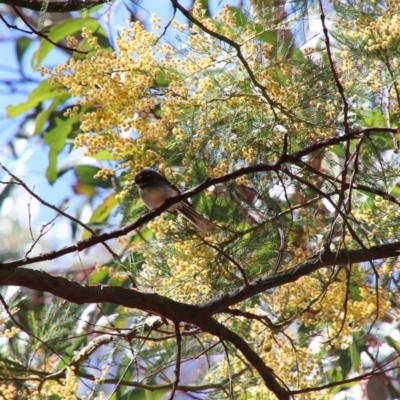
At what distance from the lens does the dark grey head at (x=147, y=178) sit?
217 centimetres

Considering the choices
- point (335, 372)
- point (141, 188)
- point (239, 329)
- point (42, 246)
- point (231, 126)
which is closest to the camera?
point (231, 126)

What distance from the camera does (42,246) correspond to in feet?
14.9

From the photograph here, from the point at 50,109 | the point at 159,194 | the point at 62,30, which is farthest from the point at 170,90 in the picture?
the point at 50,109

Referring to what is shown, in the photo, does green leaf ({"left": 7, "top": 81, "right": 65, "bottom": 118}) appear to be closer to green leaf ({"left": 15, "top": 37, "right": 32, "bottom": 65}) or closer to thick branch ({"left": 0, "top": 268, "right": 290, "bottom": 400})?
green leaf ({"left": 15, "top": 37, "right": 32, "bottom": 65})

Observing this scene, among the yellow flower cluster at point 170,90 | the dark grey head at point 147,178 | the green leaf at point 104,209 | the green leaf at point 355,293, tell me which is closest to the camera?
the yellow flower cluster at point 170,90

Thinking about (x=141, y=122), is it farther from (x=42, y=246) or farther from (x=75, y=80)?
(x=42, y=246)

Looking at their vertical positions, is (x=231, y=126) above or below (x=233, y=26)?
below

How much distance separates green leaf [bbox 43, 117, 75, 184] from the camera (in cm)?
399

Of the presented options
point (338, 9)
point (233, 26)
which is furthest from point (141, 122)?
point (338, 9)

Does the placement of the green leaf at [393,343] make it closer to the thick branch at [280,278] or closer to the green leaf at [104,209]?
the thick branch at [280,278]

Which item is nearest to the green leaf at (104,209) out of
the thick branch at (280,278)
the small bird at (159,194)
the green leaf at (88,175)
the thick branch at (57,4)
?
the green leaf at (88,175)

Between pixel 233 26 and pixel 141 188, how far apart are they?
0.60 metres

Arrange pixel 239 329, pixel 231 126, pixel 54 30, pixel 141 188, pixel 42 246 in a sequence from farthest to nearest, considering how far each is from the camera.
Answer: pixel 42 246 < pixel 54 30 < pixel 239 329 < pixel 141 188 < pixel 231 126

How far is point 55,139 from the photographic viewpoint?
157 inches
